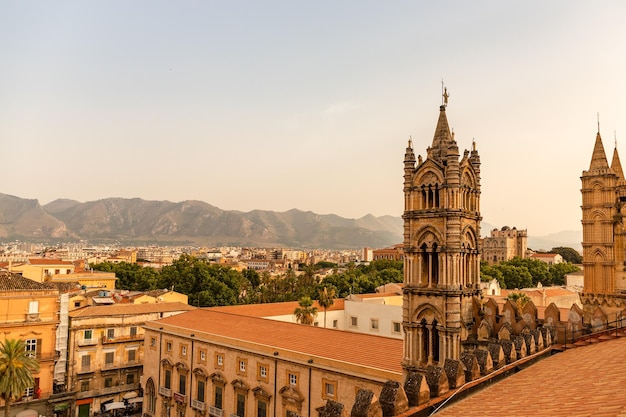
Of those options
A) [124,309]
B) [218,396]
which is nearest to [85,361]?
[124,309]

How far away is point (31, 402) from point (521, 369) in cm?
4478

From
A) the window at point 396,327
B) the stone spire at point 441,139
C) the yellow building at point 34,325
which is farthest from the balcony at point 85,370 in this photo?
the stone spire at point 441,139

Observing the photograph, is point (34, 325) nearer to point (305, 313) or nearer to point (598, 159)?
point (305, 313)

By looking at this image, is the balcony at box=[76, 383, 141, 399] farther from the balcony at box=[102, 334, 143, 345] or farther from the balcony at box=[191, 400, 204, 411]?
the balcony at box=[191, 400, 204, 411]

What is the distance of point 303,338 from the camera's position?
128 feet

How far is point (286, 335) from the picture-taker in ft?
133

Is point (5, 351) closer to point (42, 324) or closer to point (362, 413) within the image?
point (42, 324)

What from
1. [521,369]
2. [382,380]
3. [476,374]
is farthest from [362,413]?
[382,380]

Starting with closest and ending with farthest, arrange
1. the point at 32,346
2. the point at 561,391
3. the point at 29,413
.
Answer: the point at 561,391
the point at 29,413
the point at 32,346

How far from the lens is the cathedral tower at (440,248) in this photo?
24.0m

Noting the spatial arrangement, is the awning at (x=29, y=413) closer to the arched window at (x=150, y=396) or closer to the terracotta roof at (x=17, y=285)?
the arched window at (x=150, y=396)

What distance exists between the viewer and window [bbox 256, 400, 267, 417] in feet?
122

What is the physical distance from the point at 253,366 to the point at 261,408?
119 inches

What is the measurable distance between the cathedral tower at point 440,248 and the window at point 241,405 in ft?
59.8
